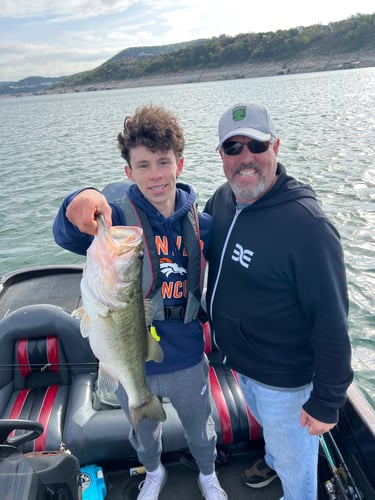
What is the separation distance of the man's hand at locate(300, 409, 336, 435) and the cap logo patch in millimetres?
1991

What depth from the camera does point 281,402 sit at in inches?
110

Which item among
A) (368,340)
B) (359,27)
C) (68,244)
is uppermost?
(359,27)

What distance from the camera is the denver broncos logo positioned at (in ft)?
9.40

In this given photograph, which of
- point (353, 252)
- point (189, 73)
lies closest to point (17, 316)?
point (353, 252)

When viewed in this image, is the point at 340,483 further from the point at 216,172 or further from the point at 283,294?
the point at 216,172

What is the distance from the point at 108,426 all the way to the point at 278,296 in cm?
234

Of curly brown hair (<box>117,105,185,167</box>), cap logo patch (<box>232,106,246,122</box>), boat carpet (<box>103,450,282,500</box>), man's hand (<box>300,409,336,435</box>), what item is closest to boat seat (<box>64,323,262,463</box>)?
boat carpet (<box>103,450,282,500</box>)

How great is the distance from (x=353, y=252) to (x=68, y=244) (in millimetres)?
8238

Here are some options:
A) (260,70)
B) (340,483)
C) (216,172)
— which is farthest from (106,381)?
(260,70)

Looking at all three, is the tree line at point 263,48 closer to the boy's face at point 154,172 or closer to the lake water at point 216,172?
the lake water at point 216,172

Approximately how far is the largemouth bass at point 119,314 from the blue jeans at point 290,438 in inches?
30.2

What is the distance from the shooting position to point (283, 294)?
8.45ft

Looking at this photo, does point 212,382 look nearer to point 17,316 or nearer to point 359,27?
point 17,316

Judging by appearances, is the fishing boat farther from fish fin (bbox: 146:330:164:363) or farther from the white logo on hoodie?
the white logo on hoodie
